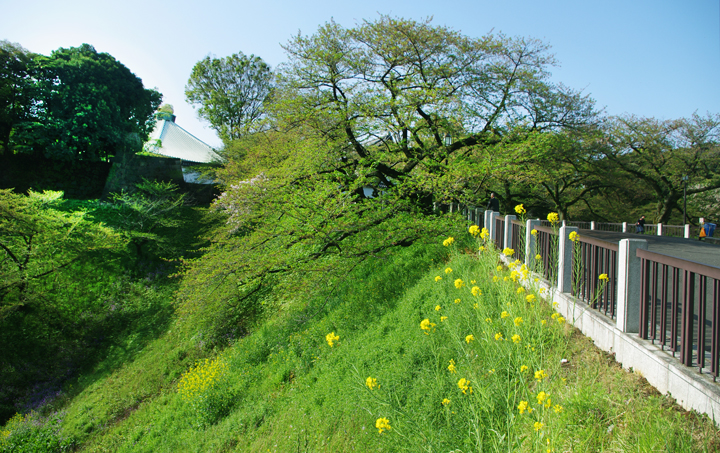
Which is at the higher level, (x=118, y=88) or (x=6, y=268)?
(x=118, y=88)

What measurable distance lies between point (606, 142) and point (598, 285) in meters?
20.4

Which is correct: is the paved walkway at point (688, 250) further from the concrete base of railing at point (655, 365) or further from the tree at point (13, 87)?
the tree at point (13, 87)

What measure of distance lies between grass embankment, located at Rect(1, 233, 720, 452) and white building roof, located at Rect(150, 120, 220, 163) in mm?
20059

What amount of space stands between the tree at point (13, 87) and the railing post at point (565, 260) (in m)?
25.9

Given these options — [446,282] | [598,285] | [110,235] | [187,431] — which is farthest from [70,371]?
[598,285]

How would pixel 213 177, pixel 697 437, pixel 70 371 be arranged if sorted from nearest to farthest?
pixel 697 437
pixel 70 371
pixel 213 177

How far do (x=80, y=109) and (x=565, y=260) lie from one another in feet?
82.7

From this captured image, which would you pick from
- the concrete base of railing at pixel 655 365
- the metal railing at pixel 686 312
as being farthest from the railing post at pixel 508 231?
the metal railing at pixel 686 312

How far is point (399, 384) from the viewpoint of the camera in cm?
414

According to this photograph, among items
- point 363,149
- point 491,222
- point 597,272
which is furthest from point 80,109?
point 597,272

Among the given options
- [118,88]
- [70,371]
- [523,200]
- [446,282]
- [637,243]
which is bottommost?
[70,371]

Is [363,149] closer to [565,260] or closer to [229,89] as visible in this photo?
[565,260]

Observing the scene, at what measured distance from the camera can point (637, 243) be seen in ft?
11.4

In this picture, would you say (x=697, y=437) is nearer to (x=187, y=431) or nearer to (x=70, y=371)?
(x=187, y=431)
